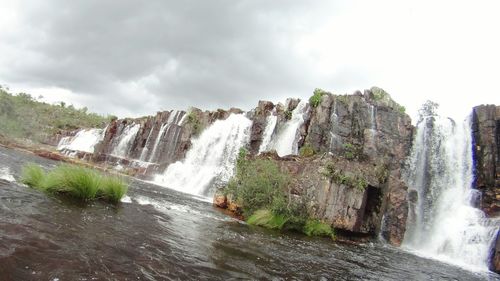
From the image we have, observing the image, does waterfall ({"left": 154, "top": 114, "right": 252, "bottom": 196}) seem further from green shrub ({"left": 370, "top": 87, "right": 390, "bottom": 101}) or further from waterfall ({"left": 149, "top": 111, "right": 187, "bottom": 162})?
green shrub ({"left": 370, "top": 87, "right": 390, "bottom": 101})

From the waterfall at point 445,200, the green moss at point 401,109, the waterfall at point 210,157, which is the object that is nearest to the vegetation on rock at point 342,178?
the waterfall at point 445,200

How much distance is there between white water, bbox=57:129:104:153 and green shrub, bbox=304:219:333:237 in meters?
61.8

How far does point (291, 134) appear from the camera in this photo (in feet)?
128

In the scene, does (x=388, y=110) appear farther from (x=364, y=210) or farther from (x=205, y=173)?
(x=205, y=173)

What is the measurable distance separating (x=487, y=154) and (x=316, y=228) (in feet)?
64.1

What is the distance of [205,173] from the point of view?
41.3 meters

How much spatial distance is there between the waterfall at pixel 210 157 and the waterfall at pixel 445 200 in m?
17.1

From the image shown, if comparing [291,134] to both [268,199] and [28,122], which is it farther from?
[28,122]

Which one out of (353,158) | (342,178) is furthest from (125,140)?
(342,178)

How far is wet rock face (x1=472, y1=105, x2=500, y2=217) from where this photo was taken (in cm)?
2867

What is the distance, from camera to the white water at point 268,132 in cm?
4156

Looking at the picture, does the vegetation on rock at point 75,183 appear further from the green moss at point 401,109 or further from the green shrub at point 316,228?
the green moss at point 401,109

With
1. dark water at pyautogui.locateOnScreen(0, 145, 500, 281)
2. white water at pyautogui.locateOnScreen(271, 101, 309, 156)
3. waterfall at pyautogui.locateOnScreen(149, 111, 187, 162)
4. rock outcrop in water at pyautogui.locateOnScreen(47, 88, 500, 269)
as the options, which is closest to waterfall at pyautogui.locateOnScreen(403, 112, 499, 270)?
rock outcrop in water at pyautogui.locateOnScreen(47, 88, 500, 269)

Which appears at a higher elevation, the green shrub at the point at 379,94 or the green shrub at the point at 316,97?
the green shrub at the point at 379,94
